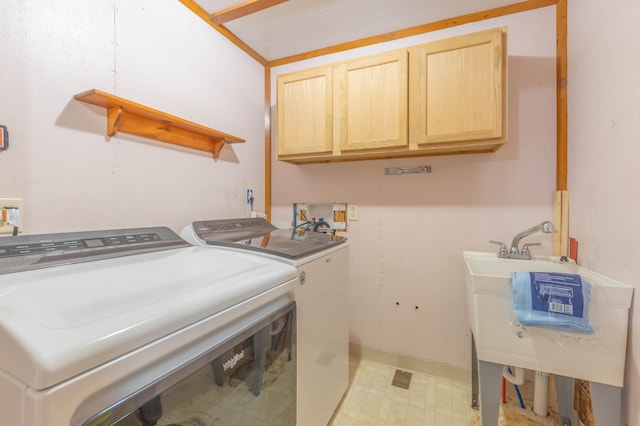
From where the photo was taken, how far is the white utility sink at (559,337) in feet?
3.46

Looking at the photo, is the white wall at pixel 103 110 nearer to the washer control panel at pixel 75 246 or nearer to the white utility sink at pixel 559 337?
the washer control panel at pixel 75 246

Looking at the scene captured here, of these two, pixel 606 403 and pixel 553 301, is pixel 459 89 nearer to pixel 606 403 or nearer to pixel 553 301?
pixel 553 301

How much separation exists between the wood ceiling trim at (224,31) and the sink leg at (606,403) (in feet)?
9.23

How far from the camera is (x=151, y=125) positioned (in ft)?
A: 4.86

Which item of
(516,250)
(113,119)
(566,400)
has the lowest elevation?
(566,400)

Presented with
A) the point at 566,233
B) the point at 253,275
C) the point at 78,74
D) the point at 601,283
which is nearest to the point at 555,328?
the point at 601,283

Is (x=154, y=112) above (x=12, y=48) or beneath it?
beneath

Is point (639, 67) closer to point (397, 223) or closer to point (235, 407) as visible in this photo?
point (397, 223)

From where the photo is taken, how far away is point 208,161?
6.10 feet

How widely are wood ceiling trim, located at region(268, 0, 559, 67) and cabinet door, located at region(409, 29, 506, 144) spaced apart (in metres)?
0.42

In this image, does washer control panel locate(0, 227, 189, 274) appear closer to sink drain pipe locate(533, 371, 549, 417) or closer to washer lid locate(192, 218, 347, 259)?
washer lid locate(192, 218, 347, 259)

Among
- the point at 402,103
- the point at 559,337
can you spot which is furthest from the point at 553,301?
the point at 402,103

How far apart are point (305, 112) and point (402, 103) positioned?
0.69m

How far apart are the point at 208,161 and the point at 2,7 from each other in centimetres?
103
